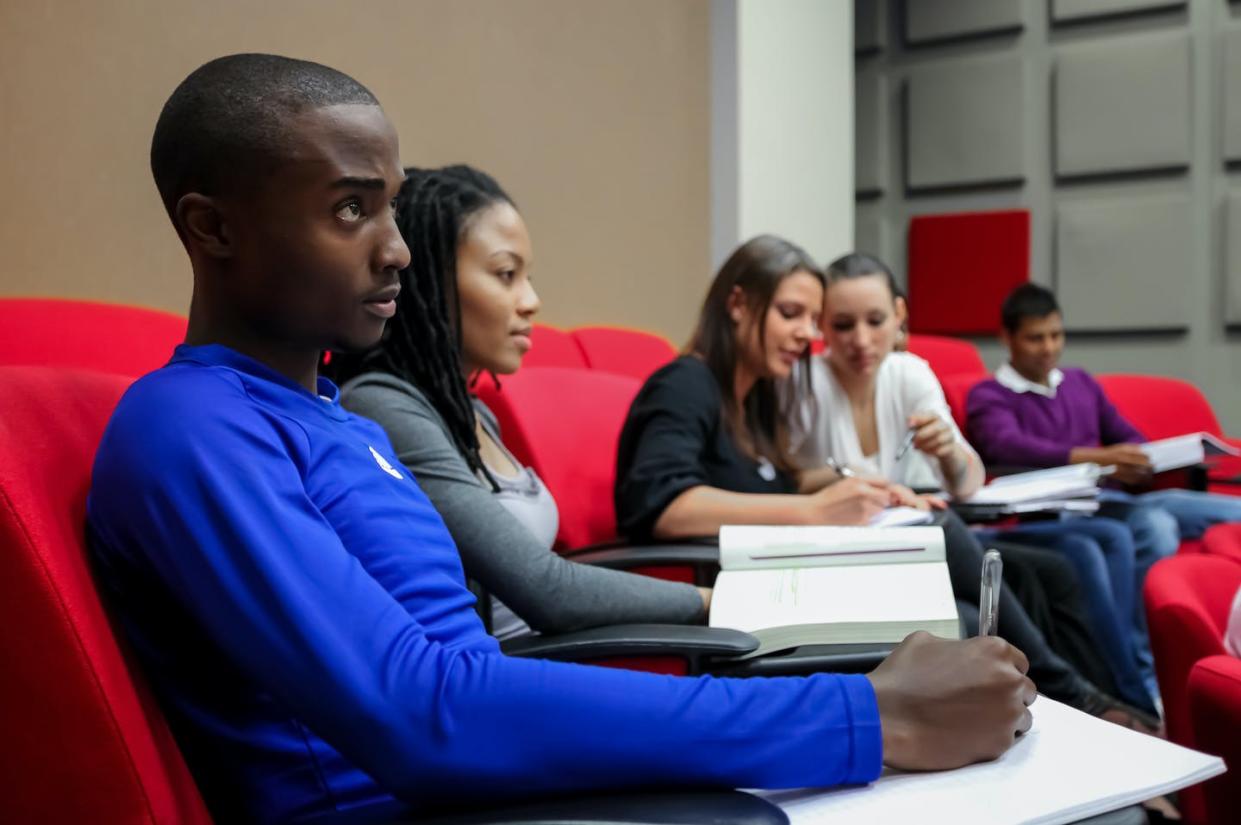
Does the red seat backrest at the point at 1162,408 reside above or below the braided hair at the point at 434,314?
below

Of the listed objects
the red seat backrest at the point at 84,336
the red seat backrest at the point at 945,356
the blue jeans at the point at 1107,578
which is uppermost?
the red seat backrest at the point at 84,336

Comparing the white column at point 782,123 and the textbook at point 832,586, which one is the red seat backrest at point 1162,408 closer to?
the white column at point 782,123

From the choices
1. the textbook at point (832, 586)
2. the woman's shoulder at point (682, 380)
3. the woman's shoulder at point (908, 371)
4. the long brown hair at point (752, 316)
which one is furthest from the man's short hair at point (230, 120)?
the woman's shoulder at point (908, 371)

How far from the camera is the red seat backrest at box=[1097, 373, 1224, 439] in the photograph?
12.2ft

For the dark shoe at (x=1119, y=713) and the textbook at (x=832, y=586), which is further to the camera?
the dark shoe at (x=1119, y=713)

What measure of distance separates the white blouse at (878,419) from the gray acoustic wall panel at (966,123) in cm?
254

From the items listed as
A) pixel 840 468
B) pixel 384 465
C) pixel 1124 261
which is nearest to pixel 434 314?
pixel 384 465

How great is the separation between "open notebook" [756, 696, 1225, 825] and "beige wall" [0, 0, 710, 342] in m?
1.34

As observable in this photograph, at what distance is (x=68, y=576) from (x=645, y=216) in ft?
8.66

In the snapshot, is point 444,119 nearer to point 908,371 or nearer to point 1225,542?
point 908,371

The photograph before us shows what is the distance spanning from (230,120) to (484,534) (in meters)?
0.56

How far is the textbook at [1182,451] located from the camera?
2746 millimetres

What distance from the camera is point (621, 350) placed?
2580 mm

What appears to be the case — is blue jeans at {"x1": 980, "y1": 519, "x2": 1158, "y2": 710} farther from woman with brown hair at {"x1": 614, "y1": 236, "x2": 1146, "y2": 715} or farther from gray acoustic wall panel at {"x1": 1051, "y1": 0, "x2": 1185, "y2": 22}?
gray acoustic wall panel at {"x1": 1051, "y1": 0, "x2": 1185, "y2": 22}
